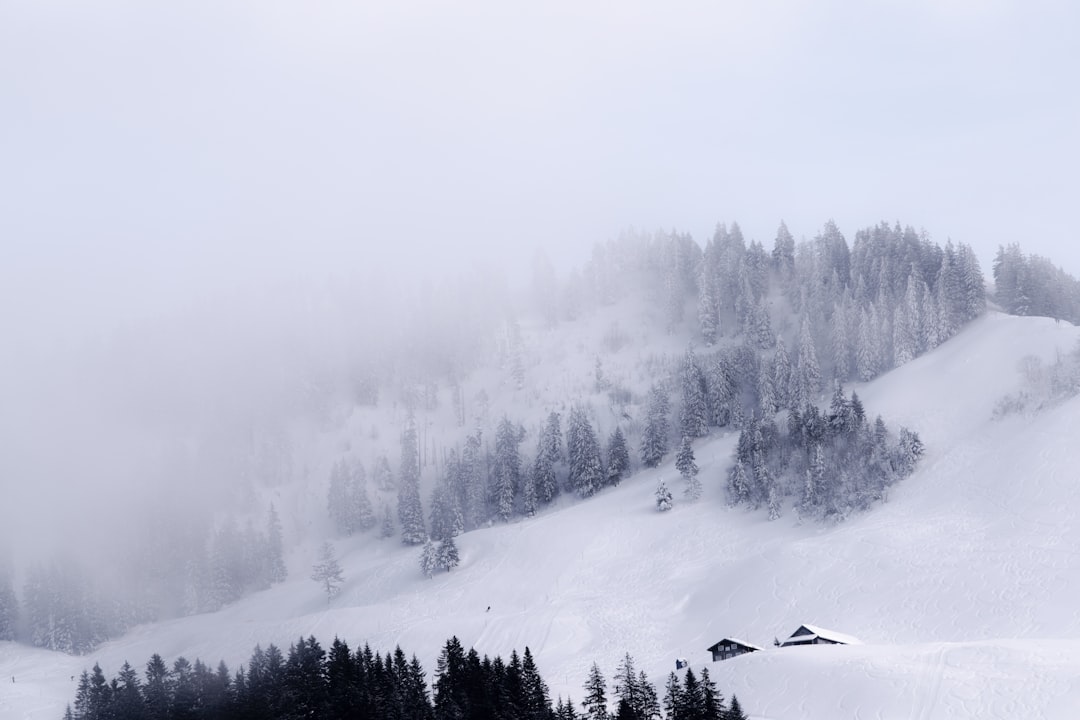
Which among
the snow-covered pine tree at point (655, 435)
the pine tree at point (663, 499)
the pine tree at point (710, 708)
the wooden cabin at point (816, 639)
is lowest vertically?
the wooden cabin at point (816, 639)

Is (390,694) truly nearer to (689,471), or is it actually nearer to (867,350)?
(689,471)

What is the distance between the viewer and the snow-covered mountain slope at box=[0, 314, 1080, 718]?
60656mm

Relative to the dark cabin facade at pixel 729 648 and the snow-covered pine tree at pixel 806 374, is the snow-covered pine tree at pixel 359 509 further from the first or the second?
the dark cabin facade at pixel 729 648

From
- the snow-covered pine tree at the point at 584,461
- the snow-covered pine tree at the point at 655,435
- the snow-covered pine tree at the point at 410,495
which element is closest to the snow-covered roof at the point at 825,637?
the snow-covered pine tree at the point at 584,461

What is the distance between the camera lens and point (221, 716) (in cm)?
7006

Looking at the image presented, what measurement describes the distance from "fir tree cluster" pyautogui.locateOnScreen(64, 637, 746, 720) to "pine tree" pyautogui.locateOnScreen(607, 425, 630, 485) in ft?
154

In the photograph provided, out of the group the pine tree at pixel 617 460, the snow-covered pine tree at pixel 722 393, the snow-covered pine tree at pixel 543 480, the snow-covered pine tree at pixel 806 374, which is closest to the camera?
the pine tree at pixel 617 460

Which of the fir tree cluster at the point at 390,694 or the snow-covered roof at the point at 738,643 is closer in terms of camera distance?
the fir tree cluster at the point at 390,694

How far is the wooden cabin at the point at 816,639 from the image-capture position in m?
69.2

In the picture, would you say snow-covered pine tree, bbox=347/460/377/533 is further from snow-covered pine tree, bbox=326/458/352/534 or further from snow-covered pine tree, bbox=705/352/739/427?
snow-covered pine tree, bbox=705/352/739/427

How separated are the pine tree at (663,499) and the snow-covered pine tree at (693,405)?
837 inches

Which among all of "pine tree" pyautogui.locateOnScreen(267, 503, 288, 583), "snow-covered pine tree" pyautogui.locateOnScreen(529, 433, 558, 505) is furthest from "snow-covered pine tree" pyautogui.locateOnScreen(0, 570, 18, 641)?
"snow-covered pine tree" pyautogui.locateOnScreen(529, 433, 558, 505)

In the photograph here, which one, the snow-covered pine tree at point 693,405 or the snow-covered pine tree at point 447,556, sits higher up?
the snow-covered pine tree at point 693,405

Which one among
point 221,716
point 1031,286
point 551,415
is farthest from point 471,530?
point 1031,286
